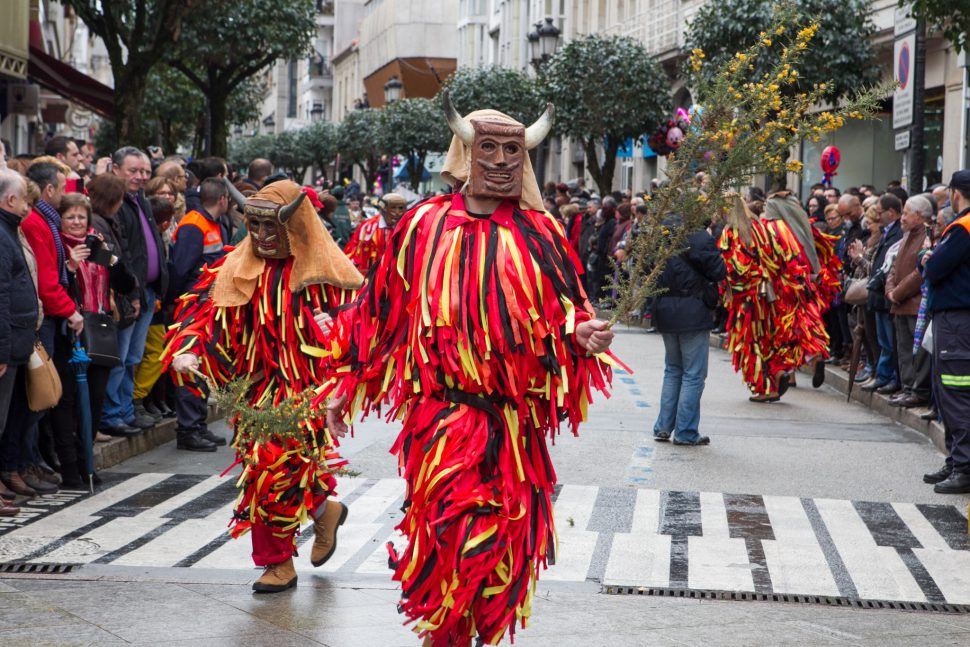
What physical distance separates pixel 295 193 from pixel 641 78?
80.1ft

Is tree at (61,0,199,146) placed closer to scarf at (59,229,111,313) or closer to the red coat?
scarf at (59,229,111,313)

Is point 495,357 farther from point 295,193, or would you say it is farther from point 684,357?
point 684,357

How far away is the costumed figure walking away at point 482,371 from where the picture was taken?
189 inches

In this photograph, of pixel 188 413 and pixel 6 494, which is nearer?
pixel 6 494

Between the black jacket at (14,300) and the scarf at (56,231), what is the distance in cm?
54

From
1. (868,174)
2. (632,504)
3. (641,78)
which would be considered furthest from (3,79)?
(632,504)

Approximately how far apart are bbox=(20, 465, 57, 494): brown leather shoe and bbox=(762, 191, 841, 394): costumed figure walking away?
726cm

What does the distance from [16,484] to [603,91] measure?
22.9 m

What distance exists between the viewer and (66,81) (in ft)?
82.9

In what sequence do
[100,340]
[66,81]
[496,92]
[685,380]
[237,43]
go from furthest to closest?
[496,92]
[237,43]
[66,81]
[685,380]
[100,340]

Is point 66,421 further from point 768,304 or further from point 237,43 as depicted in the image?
point 237,43

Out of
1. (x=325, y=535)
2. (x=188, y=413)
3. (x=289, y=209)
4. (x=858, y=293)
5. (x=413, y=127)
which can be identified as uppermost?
(x=413, y=127)

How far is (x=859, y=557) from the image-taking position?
7.50 meters

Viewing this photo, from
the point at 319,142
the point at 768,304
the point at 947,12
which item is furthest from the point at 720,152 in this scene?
the point at 319,142
